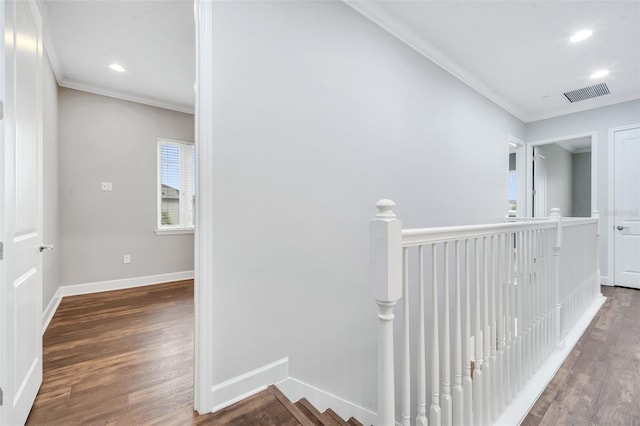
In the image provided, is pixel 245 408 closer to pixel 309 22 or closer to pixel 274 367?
pixel 274 367

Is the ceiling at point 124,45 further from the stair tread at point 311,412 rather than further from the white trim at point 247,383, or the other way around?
the stair tread at point 311,412

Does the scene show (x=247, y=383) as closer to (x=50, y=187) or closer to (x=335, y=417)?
(x=335, y=417)

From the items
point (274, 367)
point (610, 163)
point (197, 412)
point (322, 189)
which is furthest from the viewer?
point (610, 163)

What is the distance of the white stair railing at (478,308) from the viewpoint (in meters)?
1.03

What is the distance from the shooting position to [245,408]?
1.52 meters

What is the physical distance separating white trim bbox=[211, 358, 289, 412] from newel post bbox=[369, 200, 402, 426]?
2.82ft

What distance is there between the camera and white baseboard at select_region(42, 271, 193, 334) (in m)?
3.01

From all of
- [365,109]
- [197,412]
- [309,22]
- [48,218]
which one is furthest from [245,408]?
[48,218]

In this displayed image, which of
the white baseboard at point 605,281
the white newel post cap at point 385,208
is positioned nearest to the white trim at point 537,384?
the white newel post cap at point 385,208

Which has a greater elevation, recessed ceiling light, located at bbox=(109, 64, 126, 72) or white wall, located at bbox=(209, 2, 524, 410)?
recessed ceiling light, located at bbox=(109, 64, 126, 72)

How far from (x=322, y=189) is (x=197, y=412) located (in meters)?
1.45

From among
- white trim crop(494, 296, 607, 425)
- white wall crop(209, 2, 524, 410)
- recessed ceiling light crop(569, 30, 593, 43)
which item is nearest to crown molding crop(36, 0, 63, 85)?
white wall crop(209, 2, 524, 410)

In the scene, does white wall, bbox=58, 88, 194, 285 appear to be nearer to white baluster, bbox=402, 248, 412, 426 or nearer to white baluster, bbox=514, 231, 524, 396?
white baluster, bbox=402, 248, 412, 426

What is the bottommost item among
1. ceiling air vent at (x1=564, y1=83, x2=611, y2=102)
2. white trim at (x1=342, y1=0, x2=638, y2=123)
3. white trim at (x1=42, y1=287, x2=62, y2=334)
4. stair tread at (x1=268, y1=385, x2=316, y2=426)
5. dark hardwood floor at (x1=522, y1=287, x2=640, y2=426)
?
dark hardwood floor at (x1=522, y1=287, x2=640, y2=426)
